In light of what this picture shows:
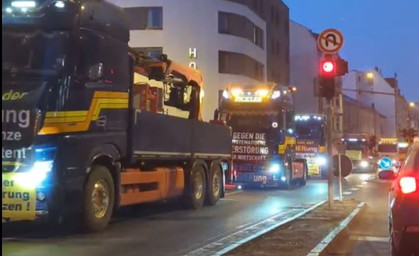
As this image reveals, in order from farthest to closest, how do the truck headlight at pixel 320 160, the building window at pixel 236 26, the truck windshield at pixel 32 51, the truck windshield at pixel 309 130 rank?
the building window at pixel 236 26 → the truck windshield at pixel 309 130 → the truck headlight at pixel 320 160 → the truck windshield at pixel 32 51

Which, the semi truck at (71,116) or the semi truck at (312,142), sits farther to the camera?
→ the semi truck at (312,142)

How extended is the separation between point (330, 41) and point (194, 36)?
32247 millimetres

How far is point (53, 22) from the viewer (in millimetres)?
10336

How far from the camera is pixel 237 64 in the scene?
1917 inches

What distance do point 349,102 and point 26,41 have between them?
69879 mm

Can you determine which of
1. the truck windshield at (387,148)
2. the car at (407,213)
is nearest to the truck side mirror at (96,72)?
the car at (407,213)

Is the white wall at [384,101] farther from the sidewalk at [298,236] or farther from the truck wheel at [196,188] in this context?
the sidewalk at [298,236]

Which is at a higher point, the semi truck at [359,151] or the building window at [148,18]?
the building window at [148,18]

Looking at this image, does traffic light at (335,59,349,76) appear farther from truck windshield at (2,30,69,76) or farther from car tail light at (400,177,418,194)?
car tail light at (400,177,418,194)

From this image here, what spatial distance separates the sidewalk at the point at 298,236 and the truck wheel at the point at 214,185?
379cm

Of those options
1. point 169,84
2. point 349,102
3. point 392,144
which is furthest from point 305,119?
point 349,102

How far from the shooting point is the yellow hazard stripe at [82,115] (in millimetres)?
9883

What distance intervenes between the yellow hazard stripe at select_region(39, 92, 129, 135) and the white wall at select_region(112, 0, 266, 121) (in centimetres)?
3335

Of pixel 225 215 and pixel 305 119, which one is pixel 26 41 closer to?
pixel 225 215
